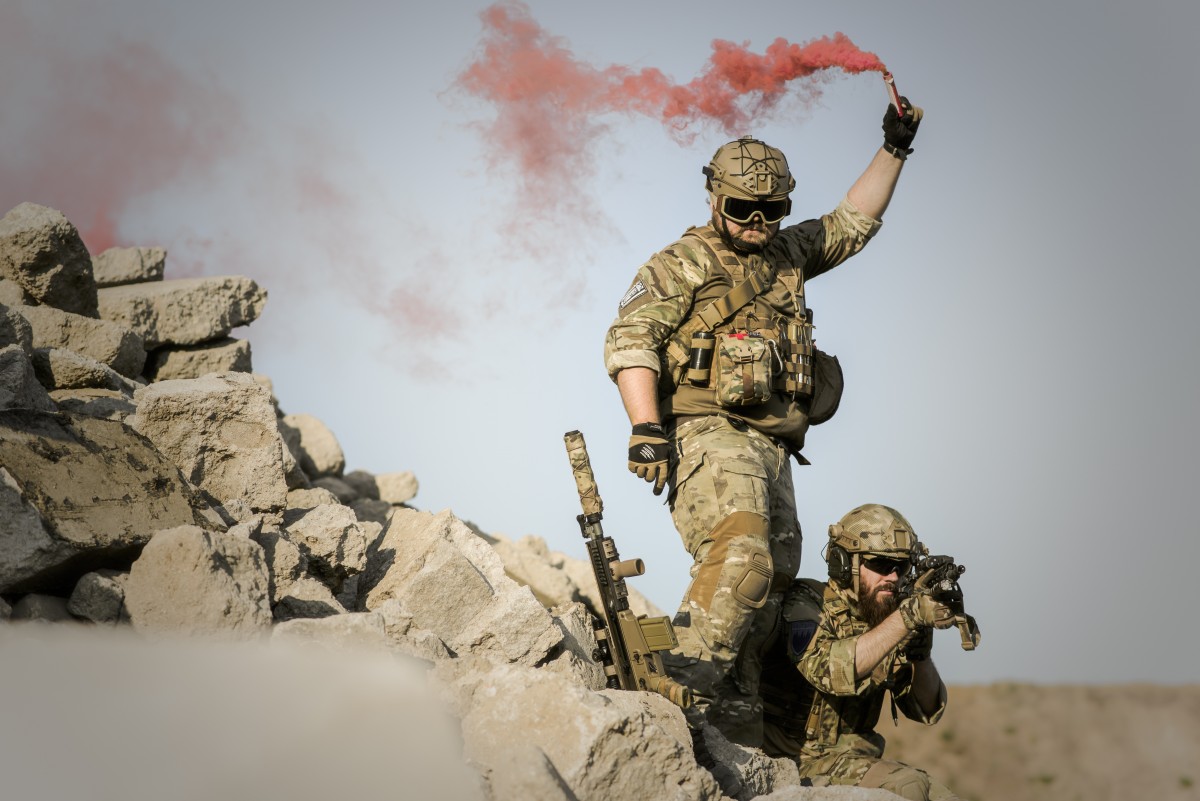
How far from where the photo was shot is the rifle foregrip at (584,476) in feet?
21.4

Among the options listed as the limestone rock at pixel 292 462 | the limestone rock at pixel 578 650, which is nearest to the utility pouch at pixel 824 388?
the limestone rock at pixel 578 650

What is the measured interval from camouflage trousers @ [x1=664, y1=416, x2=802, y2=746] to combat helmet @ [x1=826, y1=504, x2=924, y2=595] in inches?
9.9

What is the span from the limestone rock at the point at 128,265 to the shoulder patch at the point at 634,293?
5.87 m

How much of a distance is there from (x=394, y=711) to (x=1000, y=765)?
6557 millimetres

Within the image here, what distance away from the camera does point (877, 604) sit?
7.04 meters

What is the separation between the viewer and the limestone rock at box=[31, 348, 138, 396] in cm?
795

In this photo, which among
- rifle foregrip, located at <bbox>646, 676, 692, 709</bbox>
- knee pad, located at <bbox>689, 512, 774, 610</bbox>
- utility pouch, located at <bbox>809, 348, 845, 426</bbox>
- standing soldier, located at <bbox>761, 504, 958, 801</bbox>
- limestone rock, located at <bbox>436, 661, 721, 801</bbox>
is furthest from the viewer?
utility pouch, located at <bbox>809, 348, 845, 426</bbox>

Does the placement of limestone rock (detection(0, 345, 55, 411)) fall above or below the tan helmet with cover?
below

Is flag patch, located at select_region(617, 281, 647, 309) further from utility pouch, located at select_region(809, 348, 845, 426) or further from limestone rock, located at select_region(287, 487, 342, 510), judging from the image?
limestone rock, located at select_region(287, 487, 342, 510)

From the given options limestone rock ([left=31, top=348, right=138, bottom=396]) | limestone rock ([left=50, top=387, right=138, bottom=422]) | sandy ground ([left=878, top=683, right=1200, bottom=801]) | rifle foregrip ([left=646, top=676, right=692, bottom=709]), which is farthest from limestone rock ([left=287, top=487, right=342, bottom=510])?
sandy ground ([left=878, top=683, right=1200, bottom=801])

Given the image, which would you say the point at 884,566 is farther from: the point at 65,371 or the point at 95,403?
the point at 65,371

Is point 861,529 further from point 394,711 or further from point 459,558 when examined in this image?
point 394,711

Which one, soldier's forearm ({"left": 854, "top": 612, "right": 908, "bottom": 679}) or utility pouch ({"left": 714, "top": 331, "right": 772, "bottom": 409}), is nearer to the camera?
soldier's forearm ({"left": 854, "top": 612, "right": 908, "bottom": 679})

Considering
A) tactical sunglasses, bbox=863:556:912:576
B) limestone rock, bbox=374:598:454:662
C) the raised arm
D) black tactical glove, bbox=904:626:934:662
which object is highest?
the raised arm
